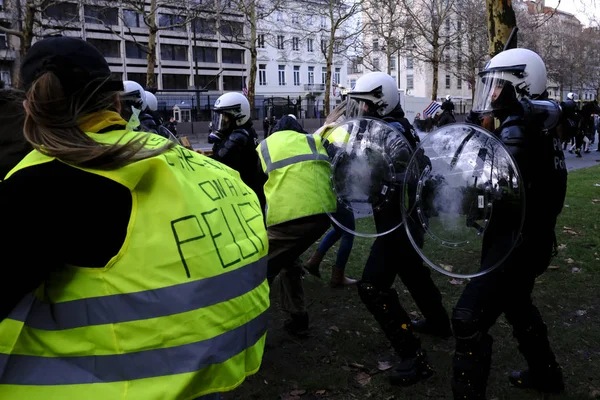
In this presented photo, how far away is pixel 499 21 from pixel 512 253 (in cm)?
520

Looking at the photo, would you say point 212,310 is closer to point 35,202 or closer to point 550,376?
point 35,202

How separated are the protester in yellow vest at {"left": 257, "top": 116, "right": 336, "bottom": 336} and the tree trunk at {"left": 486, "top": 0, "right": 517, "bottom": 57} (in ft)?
14.4

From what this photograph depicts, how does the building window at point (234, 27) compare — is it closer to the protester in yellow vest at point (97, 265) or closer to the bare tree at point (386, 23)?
the bare tree at point (386, 23)

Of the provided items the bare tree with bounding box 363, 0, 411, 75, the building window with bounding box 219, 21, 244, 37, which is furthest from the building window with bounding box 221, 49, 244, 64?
the building window with bounding box 219, 21, 244, 37

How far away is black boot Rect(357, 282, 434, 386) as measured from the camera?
11.3 feet

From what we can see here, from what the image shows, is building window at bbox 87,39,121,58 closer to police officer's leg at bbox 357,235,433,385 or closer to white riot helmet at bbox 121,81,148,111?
white riot helmet at bbox 121,81,148,111

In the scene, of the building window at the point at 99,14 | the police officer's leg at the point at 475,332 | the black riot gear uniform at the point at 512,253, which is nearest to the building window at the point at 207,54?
the building window at the point at 99,14

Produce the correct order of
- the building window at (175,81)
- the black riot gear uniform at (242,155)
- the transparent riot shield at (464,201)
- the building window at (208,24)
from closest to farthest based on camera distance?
the transparent riot shield at (464,201) < the black riot gear uniform at (242,155) < the building window at (208,24) < the building window at (175,81)

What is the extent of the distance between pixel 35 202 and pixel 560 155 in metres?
2.58

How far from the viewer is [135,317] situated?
4.39ft

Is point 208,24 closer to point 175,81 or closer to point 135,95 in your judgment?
point 175,81

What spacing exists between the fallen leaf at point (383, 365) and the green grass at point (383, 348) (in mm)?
41

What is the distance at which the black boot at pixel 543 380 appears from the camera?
319 cm

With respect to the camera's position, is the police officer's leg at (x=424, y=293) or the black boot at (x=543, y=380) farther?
the police officer's leg at (x=424, y=293)
